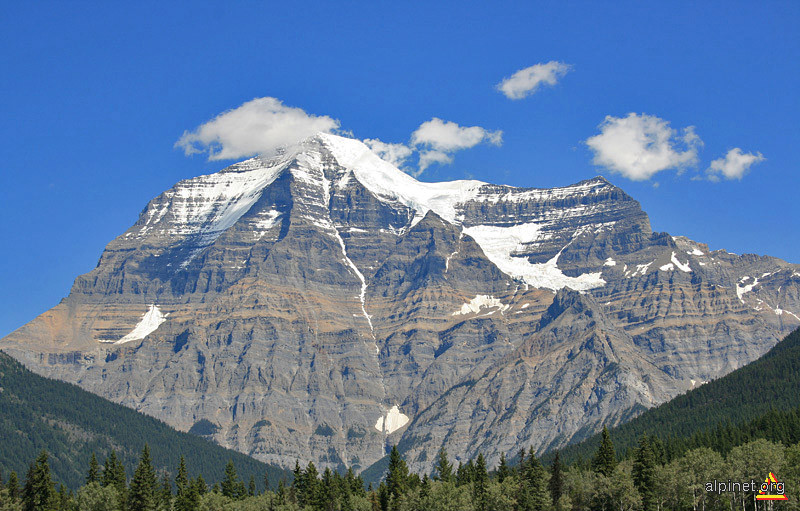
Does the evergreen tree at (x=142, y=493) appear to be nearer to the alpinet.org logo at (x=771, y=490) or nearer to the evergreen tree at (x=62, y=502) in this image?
the evergreen tree at (x=62, y=502)

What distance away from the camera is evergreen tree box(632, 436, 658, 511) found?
181 meters

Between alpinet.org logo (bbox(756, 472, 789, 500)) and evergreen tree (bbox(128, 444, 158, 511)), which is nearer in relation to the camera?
alpinet.org logo (bbox(756, 472, 789, 500))

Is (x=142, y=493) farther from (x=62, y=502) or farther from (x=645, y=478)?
(x=645, y=478)

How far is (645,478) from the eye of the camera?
607 feet

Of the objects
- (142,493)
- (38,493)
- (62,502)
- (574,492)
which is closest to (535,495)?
(574,492)

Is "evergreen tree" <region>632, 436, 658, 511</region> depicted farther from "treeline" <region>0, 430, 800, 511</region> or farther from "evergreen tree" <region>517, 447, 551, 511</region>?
"evergreen tree" <region>517, 447, 551, 511</region>

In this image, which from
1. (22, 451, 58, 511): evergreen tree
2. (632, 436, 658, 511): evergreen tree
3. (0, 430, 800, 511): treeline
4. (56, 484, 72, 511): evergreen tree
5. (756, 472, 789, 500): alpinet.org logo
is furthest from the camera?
(56, 484, 72, 511): evergreen tree

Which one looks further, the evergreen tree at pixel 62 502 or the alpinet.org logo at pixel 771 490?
the evergreen tree at pixel 62 502

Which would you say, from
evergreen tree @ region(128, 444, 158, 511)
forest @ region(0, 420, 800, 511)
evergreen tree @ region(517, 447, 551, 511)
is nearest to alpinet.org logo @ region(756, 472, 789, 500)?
forest @ region(0, 420, 800, 511)

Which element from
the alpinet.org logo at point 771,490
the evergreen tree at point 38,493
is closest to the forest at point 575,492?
the evergreen tree at point 38,493

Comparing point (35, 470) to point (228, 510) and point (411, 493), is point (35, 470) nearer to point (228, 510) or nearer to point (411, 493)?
point (228, 510)

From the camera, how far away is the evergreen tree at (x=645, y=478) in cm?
18112

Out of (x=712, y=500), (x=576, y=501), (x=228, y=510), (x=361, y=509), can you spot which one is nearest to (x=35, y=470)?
(x=228, y=510)

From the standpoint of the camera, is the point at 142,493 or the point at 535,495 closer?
the point at 142,493
